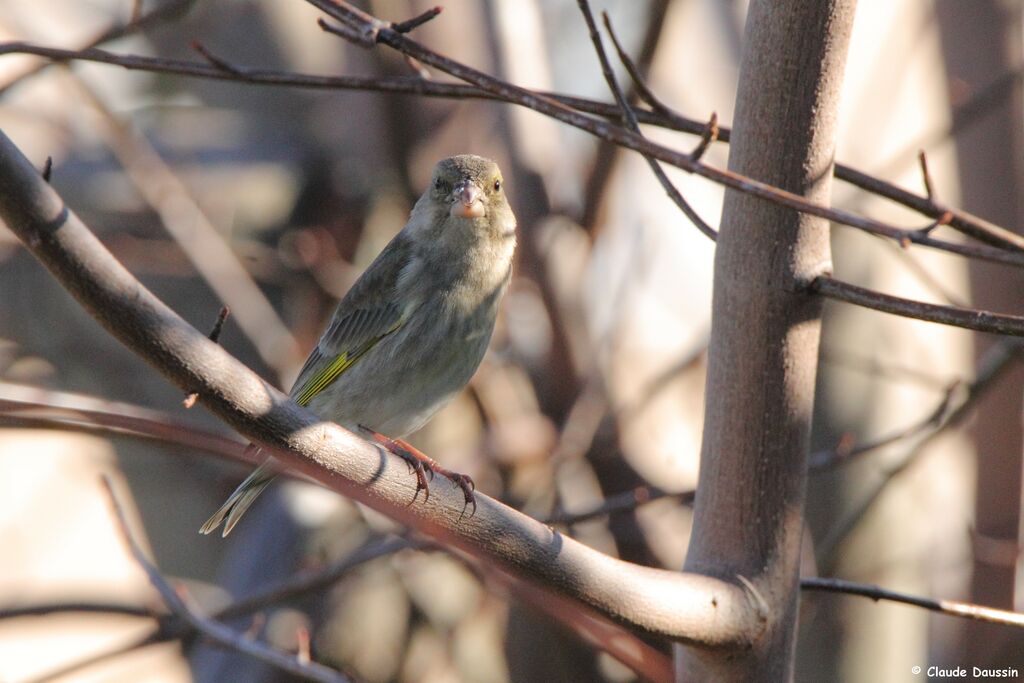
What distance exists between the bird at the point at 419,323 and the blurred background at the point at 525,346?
62.8 inches

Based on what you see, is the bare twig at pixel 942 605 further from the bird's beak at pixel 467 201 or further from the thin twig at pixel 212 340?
the bird's beak at pixel 467 201

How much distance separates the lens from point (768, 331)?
99.8 inches

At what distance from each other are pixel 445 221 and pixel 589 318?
2.52 m

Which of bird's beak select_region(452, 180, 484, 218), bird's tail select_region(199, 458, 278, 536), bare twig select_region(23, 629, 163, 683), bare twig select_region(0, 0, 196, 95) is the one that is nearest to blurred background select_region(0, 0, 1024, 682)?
bare twig select_region(23, 629, 163, 683)

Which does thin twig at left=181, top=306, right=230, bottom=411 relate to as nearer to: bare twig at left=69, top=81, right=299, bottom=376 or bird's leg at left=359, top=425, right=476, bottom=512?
bird's leg at left=359, top=425, right=476, bottom=512

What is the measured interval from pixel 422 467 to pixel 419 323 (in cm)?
122

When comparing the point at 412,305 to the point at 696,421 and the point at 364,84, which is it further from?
the point at 696,421

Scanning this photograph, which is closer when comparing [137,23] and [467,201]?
[137,23]

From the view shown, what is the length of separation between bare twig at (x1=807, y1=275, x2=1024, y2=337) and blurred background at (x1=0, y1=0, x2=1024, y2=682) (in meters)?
3.37

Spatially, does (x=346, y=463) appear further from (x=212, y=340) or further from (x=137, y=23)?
(x=137, y=23)

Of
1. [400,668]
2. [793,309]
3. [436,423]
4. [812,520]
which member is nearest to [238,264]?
[436,423]

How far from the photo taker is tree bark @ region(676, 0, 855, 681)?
8.02 feet

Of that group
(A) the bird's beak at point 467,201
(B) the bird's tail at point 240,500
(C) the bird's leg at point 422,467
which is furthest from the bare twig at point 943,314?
(B) the bird's tail at point 240,500

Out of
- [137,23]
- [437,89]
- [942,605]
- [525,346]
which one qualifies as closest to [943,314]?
[942,605]
